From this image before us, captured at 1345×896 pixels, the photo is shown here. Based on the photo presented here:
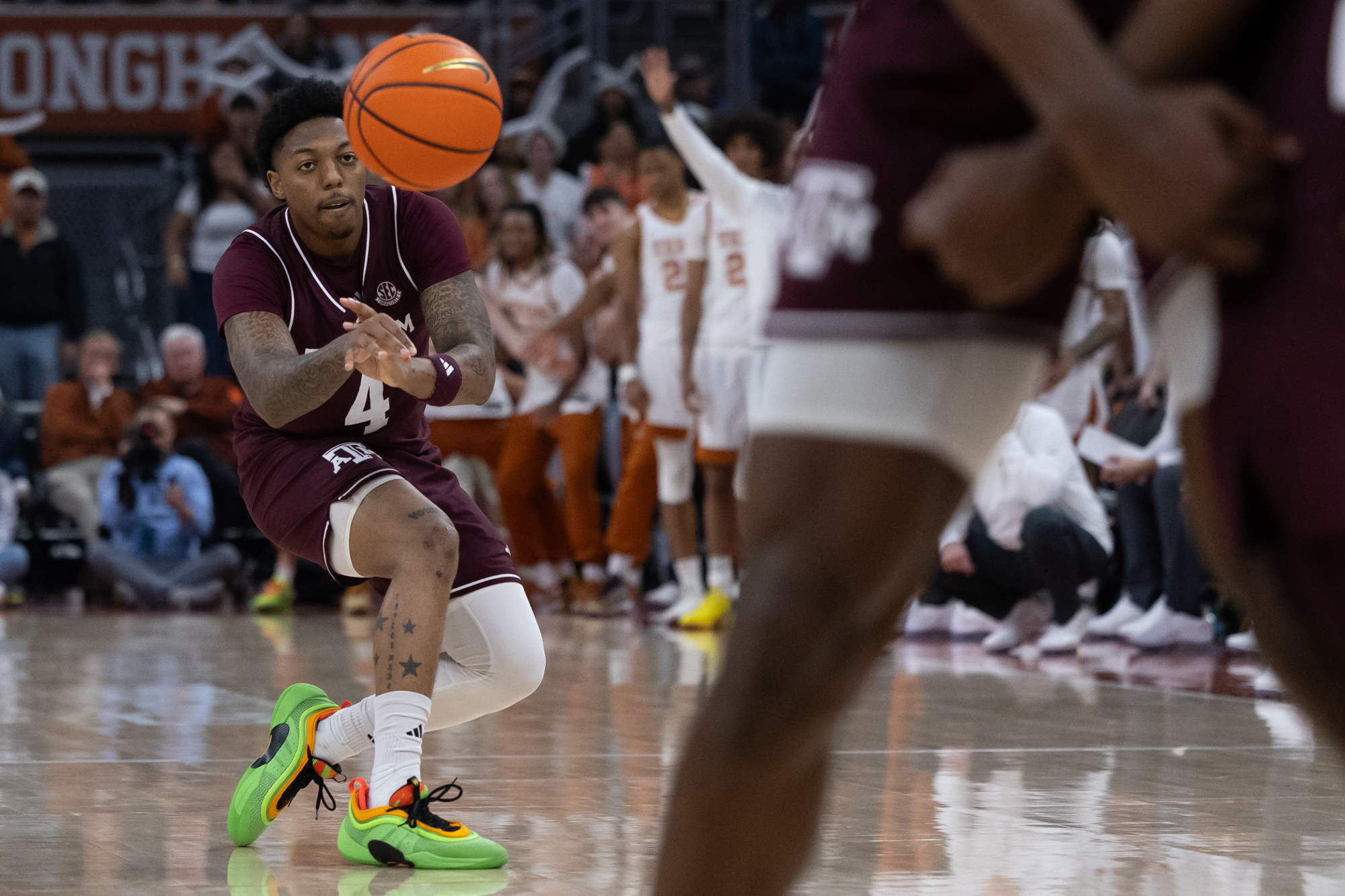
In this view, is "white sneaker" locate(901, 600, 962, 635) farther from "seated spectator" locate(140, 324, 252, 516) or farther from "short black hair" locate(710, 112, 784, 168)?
"seated spectator" locate(140, 324, 252, 516)

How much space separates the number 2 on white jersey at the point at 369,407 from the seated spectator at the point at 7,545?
26.0ft

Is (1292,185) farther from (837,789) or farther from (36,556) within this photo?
(36,556)

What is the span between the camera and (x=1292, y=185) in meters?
1.40

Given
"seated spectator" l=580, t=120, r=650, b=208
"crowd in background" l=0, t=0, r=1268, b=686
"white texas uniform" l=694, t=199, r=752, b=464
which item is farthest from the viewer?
"seated spectator" l=580, t=120, r=650, b=208

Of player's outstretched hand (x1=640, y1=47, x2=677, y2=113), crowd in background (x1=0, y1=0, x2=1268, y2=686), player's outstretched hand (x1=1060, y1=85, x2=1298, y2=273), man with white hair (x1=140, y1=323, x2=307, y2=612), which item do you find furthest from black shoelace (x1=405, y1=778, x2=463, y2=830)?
man with white hair (x1=140, y1=323, x2=307, y2=612)

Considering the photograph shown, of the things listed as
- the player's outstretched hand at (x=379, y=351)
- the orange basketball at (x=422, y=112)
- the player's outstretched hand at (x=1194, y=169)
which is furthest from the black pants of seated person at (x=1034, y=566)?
the player's outstretched hand at (x=1194, y=169)

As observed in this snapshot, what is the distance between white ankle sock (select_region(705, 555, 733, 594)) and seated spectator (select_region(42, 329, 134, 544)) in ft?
14.6

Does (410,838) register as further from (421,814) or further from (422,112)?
(422,112)

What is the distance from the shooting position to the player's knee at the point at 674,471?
9.94 metres

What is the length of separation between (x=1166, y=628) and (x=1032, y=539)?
0.88 m

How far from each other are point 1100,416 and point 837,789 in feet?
17.3

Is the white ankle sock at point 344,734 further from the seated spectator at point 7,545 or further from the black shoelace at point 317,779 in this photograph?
the seated spectator at point 7,545

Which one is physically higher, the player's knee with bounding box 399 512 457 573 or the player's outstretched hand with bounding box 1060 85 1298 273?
the player's outstretched hand with bounding box 1060 85 1298 273

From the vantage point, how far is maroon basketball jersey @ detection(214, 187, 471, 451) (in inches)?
160
